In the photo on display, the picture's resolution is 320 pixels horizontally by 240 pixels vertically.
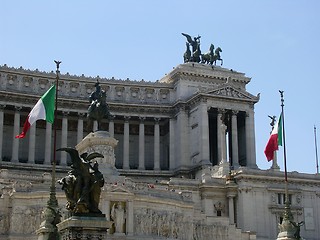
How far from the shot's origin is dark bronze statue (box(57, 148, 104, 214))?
85.4 feet

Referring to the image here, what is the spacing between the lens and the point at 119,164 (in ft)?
318

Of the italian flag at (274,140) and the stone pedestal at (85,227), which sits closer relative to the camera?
the stone pedestal at (85,227)

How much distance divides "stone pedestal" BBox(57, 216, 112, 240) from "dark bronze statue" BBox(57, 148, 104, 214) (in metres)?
0.36

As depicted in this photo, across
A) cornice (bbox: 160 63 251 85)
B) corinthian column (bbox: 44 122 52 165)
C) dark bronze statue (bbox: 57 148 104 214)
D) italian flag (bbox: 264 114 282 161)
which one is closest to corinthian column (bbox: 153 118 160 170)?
cornice (bbox: 160 63 251 85)

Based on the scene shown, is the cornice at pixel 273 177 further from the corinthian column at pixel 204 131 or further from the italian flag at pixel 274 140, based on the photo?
the italian flag at pixel 274 140

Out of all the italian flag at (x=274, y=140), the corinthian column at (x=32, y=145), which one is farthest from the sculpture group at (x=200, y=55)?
the italian flag at (x=274, y=140)

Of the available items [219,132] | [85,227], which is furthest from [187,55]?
[85,227]

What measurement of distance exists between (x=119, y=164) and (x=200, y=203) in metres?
24.5

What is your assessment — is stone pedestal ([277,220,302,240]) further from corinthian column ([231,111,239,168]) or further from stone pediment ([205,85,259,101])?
stone pediment ([205,85,259,101])

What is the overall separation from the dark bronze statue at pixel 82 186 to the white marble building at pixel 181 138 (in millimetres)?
42759

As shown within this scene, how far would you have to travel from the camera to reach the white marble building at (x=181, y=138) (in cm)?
7562

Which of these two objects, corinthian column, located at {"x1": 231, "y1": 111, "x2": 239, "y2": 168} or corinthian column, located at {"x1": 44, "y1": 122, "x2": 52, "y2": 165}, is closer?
corinthian column, located at {"x1": 44, "y1": 122, "x2": 52, "y2": 165}

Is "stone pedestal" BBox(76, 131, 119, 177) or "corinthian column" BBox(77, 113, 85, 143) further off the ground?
"corinthian column" BBox(77, 113, 85, 143)

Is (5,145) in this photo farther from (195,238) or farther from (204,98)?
(195,238)
